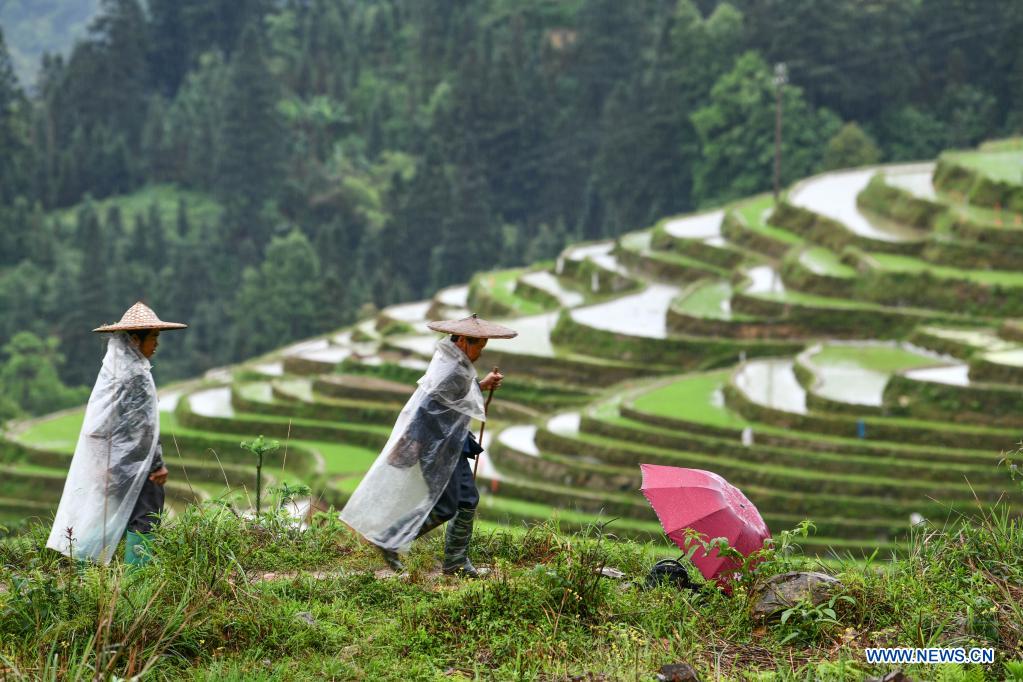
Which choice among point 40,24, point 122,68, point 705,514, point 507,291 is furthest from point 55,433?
point 40,24

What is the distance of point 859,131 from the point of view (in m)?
52.0

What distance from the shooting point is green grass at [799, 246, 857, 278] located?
27.8 m

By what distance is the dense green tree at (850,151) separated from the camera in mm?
51125

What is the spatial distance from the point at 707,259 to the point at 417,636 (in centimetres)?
2771

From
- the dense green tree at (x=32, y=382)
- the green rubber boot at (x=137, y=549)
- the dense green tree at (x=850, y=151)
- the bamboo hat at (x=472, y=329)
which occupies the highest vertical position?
the bamboo hat at (x=472, y=329)

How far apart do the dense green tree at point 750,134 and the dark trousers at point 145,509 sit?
4761 centimetres

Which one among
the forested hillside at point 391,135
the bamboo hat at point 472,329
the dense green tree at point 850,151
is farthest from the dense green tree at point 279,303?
the bamboo hat at point 472,329

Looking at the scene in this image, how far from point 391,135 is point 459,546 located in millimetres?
67263

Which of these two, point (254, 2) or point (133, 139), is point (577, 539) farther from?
point (254, 2)

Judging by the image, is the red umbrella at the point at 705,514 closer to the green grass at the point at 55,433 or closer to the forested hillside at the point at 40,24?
the green grass at the point at 55,433

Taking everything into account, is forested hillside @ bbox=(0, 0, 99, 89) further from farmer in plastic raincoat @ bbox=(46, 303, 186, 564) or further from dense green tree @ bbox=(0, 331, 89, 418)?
farmer in plastic raincoat @ bbox=(46, 303, 186, 564)

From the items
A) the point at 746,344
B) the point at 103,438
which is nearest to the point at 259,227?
the point at 746,344

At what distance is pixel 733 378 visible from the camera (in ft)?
74.7

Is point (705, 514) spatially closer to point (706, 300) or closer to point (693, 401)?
point (693, 401)
